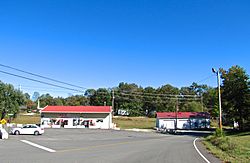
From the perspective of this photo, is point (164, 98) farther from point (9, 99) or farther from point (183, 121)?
point (9, 99)

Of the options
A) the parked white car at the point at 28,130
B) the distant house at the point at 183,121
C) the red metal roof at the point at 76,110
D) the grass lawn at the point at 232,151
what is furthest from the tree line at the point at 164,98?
the grass lawn at the point at 232,151

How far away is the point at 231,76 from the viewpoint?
193 ft

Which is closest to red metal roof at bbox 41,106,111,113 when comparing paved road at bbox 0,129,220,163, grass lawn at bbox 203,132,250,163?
paved road at bbox 0,129,220,163

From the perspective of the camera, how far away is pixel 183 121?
78.4m

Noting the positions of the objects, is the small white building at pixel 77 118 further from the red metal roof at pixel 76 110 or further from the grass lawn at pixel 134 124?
the grass lawn at pixel 134 124

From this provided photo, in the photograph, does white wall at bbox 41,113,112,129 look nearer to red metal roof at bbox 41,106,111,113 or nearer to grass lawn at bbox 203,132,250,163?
red metal roof at bbox 41,106,111,113

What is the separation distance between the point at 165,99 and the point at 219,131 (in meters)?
99.6

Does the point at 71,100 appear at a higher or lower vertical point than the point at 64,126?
higher

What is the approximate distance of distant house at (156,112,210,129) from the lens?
255ft

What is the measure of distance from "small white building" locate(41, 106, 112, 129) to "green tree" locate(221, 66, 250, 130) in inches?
1009

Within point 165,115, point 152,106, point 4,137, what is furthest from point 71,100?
point 4,137

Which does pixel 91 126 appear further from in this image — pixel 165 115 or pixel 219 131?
pixel 219 131

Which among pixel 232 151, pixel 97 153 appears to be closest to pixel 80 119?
pixel 97 153

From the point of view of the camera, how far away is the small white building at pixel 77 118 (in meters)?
67.2
